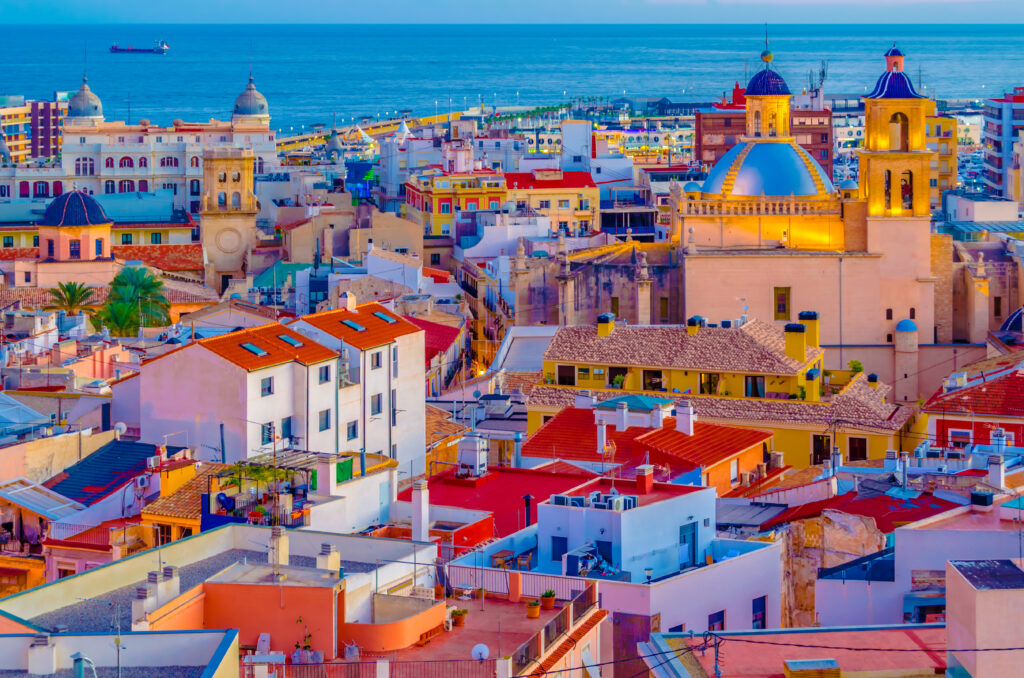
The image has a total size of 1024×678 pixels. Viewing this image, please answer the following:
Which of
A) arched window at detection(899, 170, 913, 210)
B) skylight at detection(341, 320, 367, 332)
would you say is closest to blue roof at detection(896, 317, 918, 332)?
arched window at detection(899, 170, 913, 210)

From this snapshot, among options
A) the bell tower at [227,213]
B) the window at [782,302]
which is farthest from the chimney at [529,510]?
the bell tower at [227,213]

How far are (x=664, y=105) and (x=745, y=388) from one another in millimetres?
110785

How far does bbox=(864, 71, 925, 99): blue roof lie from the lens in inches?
1722

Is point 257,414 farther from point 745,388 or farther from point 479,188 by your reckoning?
point 479,188

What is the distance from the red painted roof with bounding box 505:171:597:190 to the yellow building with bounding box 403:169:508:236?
5.23 feet

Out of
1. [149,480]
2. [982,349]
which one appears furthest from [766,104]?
[149,480]

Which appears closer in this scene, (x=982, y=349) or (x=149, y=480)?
(x=149, y=480)

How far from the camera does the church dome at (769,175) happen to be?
147 ft

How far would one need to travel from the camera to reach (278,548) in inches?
696

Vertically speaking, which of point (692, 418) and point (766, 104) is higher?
point (766, 104)

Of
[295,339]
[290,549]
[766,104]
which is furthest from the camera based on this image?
[766,104]

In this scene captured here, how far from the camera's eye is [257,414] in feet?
89.5

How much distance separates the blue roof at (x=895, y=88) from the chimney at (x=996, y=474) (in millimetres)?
20945

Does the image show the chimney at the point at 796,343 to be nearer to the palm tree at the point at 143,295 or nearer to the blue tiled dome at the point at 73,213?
the palm tree at the point at 143,295
